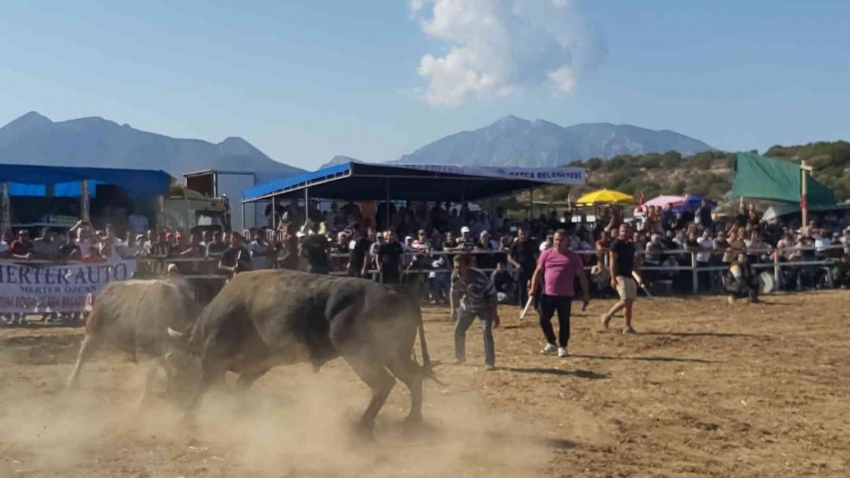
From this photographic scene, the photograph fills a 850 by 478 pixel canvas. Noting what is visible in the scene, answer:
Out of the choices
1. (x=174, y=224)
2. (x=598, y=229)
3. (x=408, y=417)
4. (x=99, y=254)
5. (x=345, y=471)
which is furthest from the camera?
(x=174, y=224)

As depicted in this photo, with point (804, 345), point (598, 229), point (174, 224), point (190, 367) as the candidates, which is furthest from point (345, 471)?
point (174, 224)

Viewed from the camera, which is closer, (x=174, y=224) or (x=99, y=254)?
(x=99, y=254)

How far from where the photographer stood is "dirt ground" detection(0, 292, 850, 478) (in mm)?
7152

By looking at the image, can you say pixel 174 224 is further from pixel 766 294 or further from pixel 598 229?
pixel 766 294

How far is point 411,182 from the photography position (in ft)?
87.4

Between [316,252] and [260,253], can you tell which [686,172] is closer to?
[260,253]

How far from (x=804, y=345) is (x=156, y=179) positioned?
15.3 metres

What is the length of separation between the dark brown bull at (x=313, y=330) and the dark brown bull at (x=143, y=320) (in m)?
0.53

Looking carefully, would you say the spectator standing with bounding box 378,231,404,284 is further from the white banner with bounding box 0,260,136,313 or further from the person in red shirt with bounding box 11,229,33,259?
the person in red shirt with bounding box 11,229,33,259

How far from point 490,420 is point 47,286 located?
422 inches

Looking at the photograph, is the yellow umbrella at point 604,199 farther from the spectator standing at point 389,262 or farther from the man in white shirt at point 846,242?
the spectator standing at point 389,262

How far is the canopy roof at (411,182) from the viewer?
22938 millimetres

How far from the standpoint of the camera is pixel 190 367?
8734 millimetres

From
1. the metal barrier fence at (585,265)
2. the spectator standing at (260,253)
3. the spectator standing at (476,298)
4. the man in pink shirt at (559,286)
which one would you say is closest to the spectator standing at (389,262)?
the metal barrier fence at (585,265)
